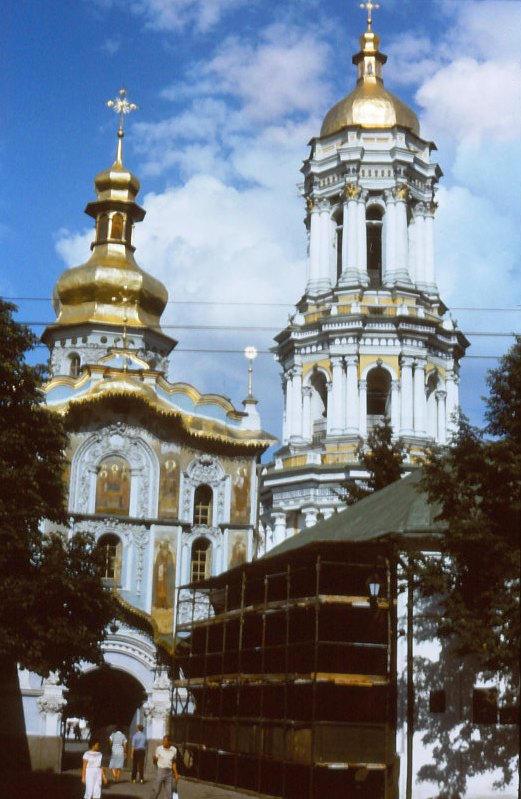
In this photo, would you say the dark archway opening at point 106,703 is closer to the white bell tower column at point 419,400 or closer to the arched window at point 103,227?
the white bell tower column at point 419,400

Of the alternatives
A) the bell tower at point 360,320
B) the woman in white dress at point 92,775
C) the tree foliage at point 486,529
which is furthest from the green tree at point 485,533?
the bell tower at point 360,320

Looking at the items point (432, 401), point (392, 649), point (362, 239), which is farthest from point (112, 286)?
point (392, 649)

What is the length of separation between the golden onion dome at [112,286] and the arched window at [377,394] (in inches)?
379

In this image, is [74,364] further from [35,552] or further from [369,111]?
[35,552]

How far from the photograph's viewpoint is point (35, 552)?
84.0 ft

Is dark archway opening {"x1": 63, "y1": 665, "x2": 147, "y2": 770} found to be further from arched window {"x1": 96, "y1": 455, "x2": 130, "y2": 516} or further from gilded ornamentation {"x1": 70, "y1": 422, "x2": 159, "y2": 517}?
gilded ornamentation {"x1": 70, "y1": 422, "x2": 159, "y2": 517}

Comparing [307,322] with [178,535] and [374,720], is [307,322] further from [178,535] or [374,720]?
[374,720]

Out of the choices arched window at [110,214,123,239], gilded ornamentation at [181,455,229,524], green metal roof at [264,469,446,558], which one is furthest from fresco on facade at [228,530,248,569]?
arched window at [110,214,123,239]

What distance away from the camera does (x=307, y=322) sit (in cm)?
5525

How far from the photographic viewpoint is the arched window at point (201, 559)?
3972 cm

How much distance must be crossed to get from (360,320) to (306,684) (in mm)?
28908

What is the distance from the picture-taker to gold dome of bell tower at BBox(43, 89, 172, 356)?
52250 mm

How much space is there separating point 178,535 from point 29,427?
13.4 meters

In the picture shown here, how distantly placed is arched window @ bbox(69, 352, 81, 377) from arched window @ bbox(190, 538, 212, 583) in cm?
1347
